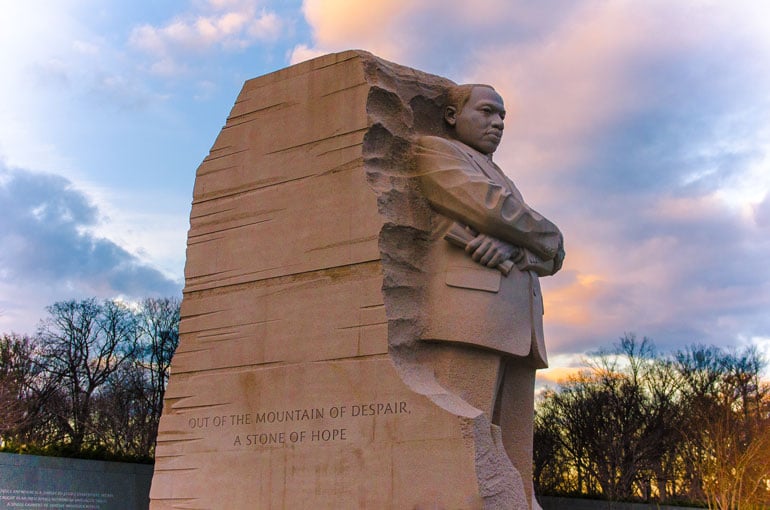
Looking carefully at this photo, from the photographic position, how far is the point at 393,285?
655cm

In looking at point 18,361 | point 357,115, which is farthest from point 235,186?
point 18,361

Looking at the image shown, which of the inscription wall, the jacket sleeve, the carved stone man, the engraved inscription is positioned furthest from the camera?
the inscription wall

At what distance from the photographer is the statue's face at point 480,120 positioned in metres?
7.41

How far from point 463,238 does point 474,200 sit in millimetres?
298

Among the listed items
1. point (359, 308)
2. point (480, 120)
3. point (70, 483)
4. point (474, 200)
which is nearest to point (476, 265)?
point (474, 200)

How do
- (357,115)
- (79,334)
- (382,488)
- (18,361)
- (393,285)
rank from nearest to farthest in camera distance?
(382,488)
(393,285)
(357,115)
(18,361)
(79,334)

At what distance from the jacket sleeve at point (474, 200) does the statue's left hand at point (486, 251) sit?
0.09 m

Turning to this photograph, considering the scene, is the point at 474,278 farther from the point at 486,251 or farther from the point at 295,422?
the point at 295,422

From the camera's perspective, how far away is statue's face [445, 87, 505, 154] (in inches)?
292

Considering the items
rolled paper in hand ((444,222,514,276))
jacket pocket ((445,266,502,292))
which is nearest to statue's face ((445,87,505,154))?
rolled paper in hand ((444,222,514,276))

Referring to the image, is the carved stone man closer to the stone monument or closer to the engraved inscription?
the stone monument

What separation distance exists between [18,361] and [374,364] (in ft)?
91.2

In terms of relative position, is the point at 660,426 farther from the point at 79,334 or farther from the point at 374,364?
the point at 374,364

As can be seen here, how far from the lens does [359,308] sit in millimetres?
6586
